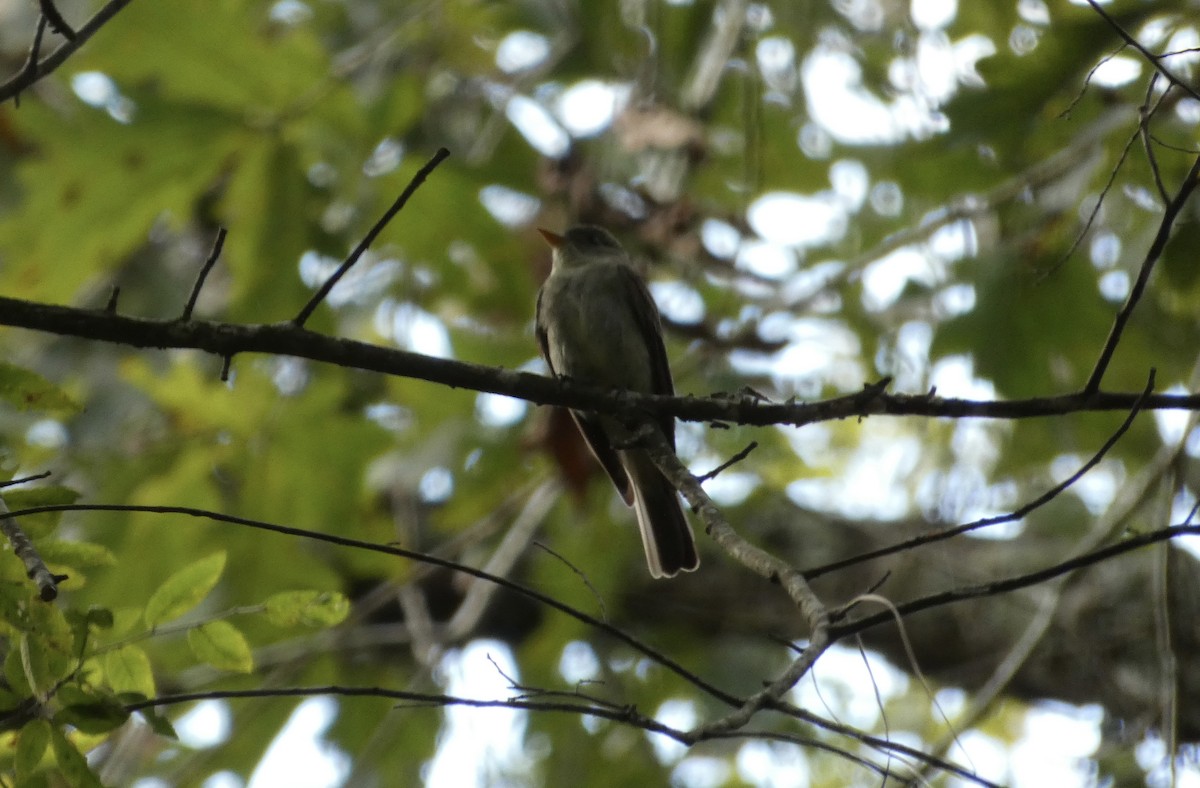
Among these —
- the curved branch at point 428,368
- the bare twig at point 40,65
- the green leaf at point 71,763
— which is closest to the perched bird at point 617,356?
the curved branch at point 428,368

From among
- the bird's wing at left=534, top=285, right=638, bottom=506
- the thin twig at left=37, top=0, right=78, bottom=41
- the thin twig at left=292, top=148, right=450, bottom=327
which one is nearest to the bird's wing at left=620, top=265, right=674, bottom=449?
the bird's wing at left=534, top=285, right=638, bottom=506

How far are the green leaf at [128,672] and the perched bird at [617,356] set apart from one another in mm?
2440

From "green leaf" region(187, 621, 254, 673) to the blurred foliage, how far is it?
905 mm

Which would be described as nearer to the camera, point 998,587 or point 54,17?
point 998,587

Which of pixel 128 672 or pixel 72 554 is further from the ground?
pixel 72 554

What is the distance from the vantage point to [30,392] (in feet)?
7.15

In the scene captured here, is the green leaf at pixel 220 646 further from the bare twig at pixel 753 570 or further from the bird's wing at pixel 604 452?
the bird's wing at pixel 604 452

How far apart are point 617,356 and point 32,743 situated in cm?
313

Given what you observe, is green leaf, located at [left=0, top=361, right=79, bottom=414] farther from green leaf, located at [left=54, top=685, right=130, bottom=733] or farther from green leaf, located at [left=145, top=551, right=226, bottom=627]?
green leaf, located at [left=54, top=685, right=130, bottom=733]

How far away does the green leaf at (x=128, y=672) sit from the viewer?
2133mm

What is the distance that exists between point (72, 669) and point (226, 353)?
2.27 feet

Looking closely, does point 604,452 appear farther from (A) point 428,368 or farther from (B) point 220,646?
(B) point 220,646

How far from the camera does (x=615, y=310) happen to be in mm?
4867

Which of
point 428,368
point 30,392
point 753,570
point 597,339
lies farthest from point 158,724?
point 597,339
